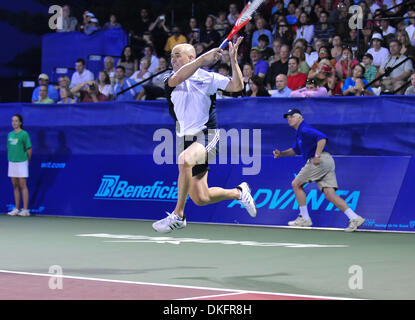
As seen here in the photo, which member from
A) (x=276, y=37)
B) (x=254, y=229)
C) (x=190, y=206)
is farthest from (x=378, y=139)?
(x=276, y=37)

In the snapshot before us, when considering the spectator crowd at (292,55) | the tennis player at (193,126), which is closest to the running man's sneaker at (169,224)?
the tennis player at (193,126)

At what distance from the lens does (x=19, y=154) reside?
57.5 ft

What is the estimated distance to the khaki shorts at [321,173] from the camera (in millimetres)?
14055

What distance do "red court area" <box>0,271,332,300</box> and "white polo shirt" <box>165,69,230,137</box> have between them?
226 centimetres

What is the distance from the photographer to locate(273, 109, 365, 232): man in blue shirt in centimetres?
1407

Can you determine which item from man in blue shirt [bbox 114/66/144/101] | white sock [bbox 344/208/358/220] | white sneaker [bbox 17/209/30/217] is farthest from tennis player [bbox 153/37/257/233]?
man in blue shirt [bbox 114/66/144/101]

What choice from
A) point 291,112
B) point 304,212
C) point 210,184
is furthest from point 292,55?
point 304,212

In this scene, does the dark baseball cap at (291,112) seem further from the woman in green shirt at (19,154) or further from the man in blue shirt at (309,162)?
the woman in green shirt at (19,154)

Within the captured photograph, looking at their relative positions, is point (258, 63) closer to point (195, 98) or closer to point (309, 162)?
point (309, 162)

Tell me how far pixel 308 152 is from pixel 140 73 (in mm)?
6773

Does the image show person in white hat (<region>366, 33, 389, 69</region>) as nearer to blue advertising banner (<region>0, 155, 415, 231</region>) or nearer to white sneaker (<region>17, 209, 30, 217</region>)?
blue advertising banner (<region>0, 155, 415, 231</region>)

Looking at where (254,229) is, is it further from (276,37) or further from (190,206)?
(276,37)

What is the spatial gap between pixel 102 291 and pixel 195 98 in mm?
2954

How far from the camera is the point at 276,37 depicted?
19125mm
